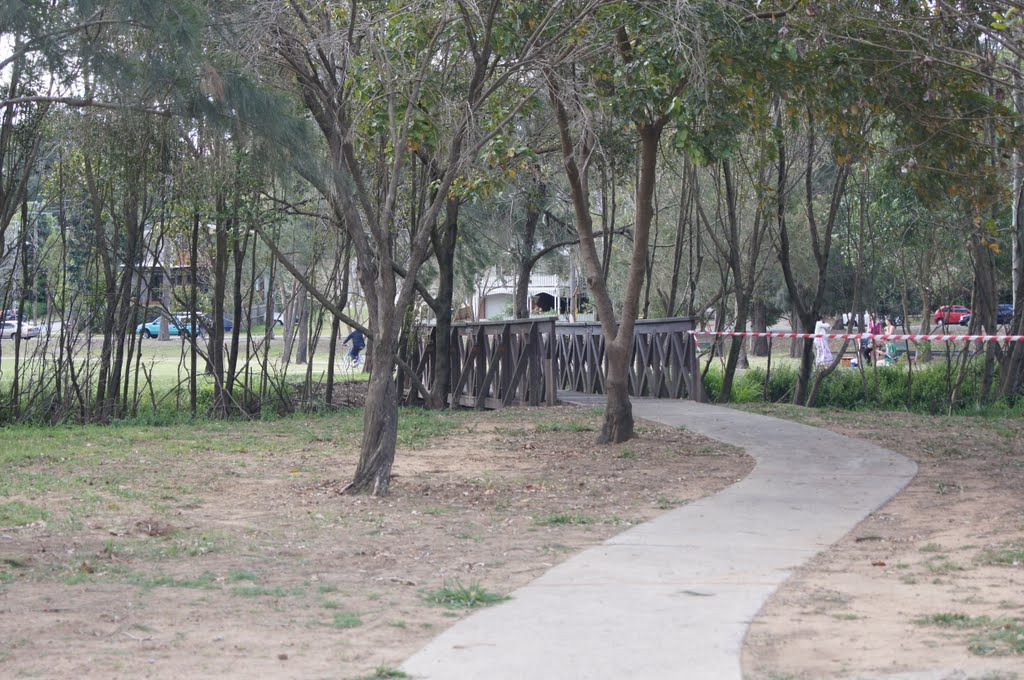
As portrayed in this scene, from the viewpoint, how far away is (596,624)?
5422 millimetres

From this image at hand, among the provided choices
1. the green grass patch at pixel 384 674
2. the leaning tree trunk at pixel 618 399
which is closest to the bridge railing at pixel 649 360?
the leaning tree trunk at pixel 618 399

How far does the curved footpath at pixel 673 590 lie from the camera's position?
4.79 meters

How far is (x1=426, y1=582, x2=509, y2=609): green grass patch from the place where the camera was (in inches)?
232

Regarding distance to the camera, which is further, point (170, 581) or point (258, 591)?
point (170, 581)

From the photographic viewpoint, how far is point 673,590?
618 cm

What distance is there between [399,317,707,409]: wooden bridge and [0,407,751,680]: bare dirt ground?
416 centimetres

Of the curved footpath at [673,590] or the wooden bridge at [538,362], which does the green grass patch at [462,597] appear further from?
the wooden bridge at [538,362]

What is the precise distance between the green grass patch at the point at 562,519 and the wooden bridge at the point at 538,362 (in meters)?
9.08

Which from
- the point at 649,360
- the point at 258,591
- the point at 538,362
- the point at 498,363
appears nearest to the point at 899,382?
the point at 649,360

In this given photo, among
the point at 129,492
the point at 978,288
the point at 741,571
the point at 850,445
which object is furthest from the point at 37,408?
the point at 978,288

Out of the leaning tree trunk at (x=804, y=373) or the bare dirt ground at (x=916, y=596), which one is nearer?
the bare dirt ground at (x=916, y=596)

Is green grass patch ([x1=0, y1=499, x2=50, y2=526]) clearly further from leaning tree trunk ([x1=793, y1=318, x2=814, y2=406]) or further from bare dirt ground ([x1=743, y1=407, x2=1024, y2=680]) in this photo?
leaning tree trunk ([x1=793, y1=318, x2=814, y2=406])

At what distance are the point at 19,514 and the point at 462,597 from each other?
4.38m

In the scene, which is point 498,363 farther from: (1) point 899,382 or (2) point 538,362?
(1) point 899,382
